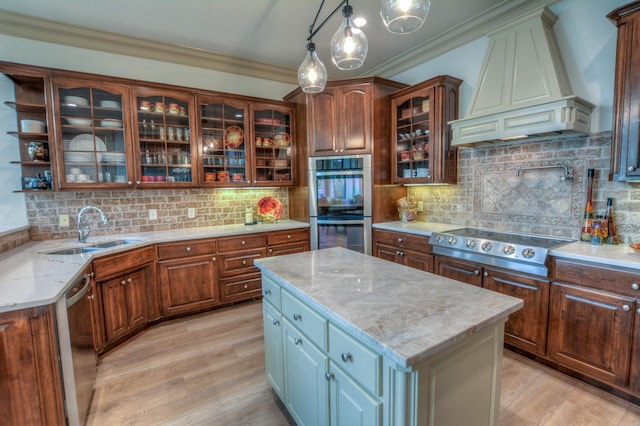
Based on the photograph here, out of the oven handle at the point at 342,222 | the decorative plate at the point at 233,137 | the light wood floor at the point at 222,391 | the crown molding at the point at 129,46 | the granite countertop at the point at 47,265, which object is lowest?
the light wood floor at the point at 222,391

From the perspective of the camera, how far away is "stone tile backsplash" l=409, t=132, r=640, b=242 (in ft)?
7.52

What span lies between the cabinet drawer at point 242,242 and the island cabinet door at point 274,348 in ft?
5.11

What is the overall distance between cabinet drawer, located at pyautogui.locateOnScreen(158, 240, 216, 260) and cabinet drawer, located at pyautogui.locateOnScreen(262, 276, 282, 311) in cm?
155

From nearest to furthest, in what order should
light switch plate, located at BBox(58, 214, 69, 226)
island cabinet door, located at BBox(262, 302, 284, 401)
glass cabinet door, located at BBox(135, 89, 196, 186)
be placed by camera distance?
island cabinet door, located at BBox(262, 302, 284, 401)
light switch plate, located at BBox(58, 214, 69, 226)
glass cabinet door, located at BBox(135, 89, 196, 186)

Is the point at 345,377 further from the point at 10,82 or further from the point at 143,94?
the point at 10,82

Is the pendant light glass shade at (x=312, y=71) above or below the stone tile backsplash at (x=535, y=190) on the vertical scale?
above

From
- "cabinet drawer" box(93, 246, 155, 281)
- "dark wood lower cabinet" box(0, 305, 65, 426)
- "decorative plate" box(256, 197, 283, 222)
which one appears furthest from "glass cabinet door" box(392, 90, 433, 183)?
"dark wood lower cabinet" box(0, 305, 65, 426)

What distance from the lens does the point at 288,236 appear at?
12.2ft

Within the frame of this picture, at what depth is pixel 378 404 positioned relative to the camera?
1.02m

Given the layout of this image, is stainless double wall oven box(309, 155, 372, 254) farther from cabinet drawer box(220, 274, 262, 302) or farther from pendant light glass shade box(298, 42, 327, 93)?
pendant light glass shade box(298, 42, 327, 93)

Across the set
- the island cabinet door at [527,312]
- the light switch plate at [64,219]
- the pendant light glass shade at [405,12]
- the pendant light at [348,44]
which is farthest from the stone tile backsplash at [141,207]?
the pendant light glass shade at [405,12]

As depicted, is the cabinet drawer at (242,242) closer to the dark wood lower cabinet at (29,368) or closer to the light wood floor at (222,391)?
the light wood floor at (222,391)

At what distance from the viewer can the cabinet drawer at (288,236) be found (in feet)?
11.8

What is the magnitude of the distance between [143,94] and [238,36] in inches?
46.4
